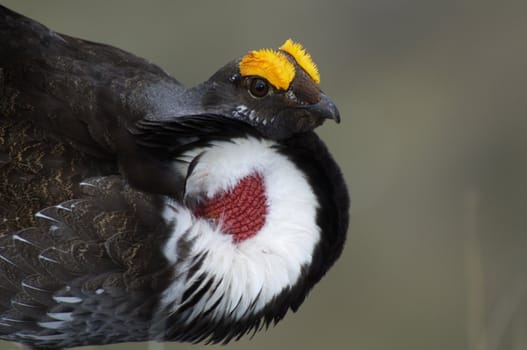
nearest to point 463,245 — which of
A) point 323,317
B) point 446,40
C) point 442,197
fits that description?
point 442,197

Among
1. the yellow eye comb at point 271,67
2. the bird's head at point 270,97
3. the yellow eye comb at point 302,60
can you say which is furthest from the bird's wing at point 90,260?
the yellow eye comb at point 302,60

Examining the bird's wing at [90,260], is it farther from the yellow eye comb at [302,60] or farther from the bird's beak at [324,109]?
the yellow eye comb at [302,60]

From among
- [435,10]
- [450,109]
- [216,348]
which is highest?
[435,10]

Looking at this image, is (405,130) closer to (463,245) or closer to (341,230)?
(463,245)

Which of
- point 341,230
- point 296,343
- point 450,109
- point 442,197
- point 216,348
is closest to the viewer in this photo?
point 341,230

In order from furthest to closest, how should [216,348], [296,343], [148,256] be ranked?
[296,343]
[216,348]
[148,256]

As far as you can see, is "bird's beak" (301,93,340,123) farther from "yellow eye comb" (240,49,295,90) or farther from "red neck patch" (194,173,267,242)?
"red neck patch" (194,173,267,242)

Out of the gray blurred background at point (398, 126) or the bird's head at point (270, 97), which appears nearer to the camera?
the bird's head at point (270, 97)

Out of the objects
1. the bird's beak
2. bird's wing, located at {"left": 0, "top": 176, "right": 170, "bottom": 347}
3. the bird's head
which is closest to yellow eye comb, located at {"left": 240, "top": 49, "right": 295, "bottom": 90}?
the bird's head
